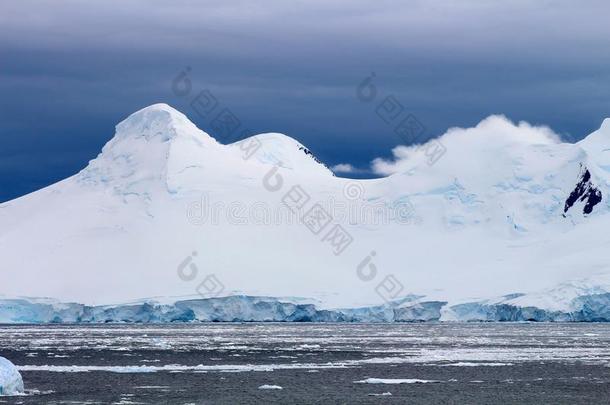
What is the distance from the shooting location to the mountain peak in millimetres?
157000

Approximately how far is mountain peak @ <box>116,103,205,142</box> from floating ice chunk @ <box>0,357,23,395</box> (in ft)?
405

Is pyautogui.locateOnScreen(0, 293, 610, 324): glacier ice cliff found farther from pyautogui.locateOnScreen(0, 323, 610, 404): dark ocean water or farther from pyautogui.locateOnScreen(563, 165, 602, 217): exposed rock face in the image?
pyautogui.locateOnScreen(0, 323, 610, 404): dark ocean water

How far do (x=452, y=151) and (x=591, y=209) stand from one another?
855 inches

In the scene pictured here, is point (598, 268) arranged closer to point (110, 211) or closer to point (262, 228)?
point (262, 228)

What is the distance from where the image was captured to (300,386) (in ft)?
124

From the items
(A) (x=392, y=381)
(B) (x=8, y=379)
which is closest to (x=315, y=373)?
(A) (x=392, y=381)

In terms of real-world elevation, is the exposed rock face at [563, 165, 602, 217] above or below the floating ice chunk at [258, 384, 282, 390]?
above

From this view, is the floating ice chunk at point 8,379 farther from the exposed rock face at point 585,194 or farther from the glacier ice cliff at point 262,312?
the exposed rock face at point 585,194

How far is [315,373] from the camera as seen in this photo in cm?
4338

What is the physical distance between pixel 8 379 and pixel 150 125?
416ft

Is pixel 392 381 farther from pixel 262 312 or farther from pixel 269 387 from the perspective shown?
pixel 262 312

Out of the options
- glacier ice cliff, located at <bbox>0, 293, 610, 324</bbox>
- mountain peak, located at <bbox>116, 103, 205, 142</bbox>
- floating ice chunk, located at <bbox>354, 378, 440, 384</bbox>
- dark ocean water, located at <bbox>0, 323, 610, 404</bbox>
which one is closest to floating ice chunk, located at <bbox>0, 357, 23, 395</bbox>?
dark ocean water, located at <bbox>0, 323, 610, 404</bbox>

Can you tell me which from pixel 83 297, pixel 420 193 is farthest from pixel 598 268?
pixel 83 297

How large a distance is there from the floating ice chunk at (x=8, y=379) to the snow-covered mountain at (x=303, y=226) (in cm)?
9759
